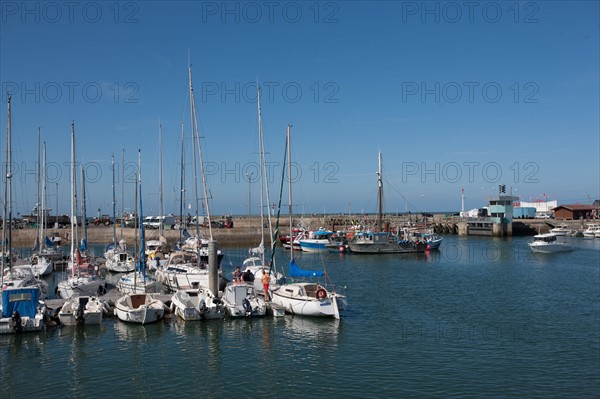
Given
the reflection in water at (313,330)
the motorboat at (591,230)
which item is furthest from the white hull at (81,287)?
the motorboat at (591,230)

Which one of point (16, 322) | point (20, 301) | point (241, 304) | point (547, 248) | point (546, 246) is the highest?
point (20, 301)

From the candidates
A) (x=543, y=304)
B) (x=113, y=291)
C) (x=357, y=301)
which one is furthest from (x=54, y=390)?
(x=543, y=304)

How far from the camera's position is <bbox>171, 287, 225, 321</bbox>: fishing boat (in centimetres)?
2925

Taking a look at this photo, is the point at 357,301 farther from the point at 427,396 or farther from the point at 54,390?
the point at 54,390

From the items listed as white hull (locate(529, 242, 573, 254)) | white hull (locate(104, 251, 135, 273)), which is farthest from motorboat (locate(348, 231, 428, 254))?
white hull (locate(104, 251, 135, 273))

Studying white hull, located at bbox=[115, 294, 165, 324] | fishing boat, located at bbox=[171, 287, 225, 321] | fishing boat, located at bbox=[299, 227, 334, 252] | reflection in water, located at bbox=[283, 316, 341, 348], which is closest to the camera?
reflection in water, located at bbox=[283, 316, 341, 348]

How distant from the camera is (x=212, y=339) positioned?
87.1 ft

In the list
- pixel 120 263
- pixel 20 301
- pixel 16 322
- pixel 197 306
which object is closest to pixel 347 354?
pixel 197 306

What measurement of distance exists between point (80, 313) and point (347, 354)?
14.4 meters

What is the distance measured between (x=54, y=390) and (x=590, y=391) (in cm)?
1970

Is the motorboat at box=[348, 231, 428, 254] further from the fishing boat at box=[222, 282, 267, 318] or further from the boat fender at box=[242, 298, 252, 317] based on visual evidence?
the boat fender at box=[242, 298, 252, 317]

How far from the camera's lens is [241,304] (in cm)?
3006

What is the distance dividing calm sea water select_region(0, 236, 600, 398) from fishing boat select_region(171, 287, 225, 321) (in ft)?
1.64

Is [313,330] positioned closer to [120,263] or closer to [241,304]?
[241,304]
